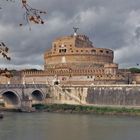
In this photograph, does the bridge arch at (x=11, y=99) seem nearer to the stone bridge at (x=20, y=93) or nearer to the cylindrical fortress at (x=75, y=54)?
the stone bridge at (x=20, y=93)

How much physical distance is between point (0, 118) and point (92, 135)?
7660 mm

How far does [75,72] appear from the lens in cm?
3434

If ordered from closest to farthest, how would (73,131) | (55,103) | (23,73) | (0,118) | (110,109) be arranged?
(73,131)
(0,118)
(110,109)
(55,103)
(23,73)

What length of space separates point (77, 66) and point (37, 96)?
22.0 feet

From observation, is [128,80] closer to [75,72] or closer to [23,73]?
[75,72]

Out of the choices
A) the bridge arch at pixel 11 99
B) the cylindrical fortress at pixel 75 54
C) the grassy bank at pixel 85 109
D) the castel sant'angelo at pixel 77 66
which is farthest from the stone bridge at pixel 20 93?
the cylindrical fortress at pixel 75 54

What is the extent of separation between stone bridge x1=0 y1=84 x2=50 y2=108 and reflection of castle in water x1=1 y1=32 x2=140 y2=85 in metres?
2.32

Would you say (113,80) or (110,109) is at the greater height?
(113,80)

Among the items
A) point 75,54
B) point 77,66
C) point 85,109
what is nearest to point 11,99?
point 85,109

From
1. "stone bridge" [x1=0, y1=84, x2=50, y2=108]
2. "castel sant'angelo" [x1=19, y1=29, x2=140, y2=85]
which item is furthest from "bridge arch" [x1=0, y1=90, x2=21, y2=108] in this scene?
"castel sant'angelo" [x1=19, y1=29, x2=140, y2=85]

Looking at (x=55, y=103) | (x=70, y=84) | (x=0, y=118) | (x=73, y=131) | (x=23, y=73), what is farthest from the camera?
(x=23, y=73)

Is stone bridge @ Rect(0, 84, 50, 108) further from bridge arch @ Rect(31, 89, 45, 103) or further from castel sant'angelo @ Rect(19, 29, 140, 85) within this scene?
castel sant'angelo @ Rect(19, 29, 140, 85)

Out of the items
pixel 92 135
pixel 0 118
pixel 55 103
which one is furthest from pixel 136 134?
pixel 55 103

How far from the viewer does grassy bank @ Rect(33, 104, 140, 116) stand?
26.0 meters
